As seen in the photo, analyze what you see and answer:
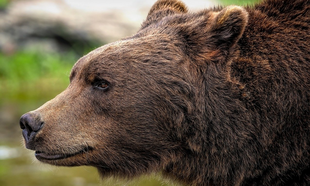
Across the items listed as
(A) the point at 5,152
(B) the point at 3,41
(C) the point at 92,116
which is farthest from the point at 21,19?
(C) the point at 92,116

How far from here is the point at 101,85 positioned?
165 inches

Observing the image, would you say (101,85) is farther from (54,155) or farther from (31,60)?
(31,60)

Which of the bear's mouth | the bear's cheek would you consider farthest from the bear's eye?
the bear's mouth

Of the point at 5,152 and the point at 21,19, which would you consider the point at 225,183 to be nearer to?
the point at 5,152

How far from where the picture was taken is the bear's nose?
13.4 feet

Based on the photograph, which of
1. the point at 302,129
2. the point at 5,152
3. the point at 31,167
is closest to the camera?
the point at 302,129

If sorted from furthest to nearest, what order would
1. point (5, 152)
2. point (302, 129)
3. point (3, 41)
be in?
point (3, 41), point (5, 152), point (302, 129)

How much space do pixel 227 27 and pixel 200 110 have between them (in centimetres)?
71

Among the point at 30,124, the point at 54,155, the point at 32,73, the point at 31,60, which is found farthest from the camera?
the point at 31,60

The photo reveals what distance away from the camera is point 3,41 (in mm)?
13438

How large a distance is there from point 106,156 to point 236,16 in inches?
60.6

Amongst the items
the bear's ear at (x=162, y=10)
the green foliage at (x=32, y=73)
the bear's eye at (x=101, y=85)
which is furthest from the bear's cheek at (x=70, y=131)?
the green foliage at (x=32, y=73)

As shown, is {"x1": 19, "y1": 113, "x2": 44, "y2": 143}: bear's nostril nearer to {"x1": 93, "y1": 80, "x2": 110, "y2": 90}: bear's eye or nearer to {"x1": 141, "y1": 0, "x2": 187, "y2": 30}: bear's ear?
{"x1": 93, "y1": 80, "x2": 110, "y2": 90}: bear's eye

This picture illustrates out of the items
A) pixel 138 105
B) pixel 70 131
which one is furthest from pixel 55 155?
pixel 138 105
